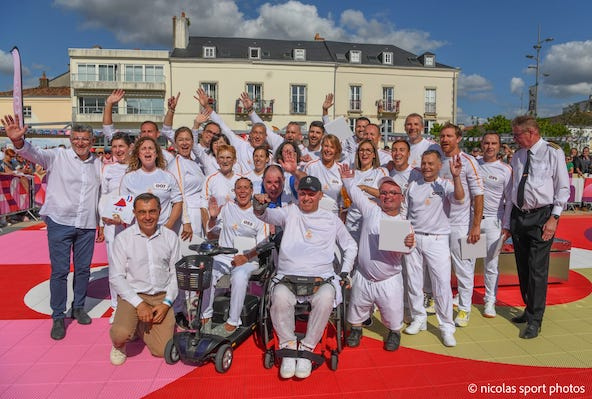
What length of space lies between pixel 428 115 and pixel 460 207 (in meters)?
35.8

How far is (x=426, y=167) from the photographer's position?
407 cm

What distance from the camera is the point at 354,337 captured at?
158 inches

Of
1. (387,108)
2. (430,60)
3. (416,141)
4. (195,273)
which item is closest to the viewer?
(195,273)

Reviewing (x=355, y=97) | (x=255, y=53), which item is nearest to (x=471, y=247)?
(x=355, y=97)

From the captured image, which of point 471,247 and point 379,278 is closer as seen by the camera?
point 379,278

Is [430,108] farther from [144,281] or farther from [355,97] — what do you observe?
[144,281]

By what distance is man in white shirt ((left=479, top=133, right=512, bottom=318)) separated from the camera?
4.77 meters

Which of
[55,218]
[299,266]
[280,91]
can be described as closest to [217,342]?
[299,266]

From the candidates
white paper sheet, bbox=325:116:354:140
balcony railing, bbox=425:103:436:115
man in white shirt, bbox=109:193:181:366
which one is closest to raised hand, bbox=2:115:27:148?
man in white shirt, bbox=109:193:181:366

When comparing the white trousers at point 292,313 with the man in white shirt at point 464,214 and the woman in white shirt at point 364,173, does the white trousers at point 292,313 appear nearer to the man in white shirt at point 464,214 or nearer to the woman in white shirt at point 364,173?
the woman in white shirt at point 364,173

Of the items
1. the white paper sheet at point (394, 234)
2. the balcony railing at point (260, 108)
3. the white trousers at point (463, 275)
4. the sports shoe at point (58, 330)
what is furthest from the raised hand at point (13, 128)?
the balcony railing at point (260, 108)

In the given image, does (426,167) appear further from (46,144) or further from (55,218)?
(46,144)

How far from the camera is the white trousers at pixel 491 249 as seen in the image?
15.6ft

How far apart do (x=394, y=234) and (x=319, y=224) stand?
645 millimetres
